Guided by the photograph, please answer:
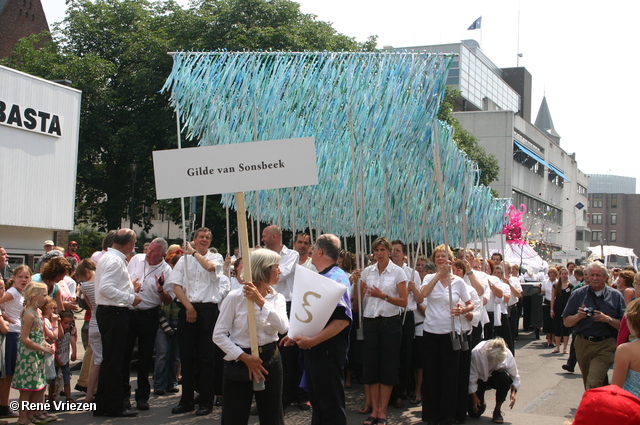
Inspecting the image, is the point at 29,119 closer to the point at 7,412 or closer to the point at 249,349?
the point at 7,412

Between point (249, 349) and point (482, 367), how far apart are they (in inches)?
158

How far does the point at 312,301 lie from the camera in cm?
513

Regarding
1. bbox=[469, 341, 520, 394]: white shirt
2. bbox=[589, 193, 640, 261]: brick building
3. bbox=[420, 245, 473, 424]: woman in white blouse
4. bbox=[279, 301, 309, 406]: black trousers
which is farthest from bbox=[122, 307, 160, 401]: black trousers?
bbox=[589, 193, 640, 261]: brick building

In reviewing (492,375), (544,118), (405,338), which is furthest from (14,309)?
(544,118)

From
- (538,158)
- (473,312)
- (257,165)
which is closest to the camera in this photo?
(257,165)

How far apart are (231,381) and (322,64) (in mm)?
5062

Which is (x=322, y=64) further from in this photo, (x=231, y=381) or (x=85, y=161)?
(x=85, y=161)

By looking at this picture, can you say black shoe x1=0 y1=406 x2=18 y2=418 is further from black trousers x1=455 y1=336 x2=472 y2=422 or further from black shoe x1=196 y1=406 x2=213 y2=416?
black trousers x1=455 y1=336 x2=472 y2=422

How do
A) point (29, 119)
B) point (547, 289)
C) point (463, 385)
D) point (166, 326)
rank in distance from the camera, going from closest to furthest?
point (463, 385) < point (166, 326) < point (547, 289) < point (29, 119)

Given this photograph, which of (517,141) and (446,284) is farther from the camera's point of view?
(517,141)

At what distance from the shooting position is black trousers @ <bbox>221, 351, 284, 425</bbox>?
15.3ft

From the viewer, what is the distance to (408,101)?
8008mm

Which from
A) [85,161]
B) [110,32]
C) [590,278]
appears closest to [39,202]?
[85,161]

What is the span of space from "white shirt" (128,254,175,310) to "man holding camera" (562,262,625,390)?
4.71 metres
